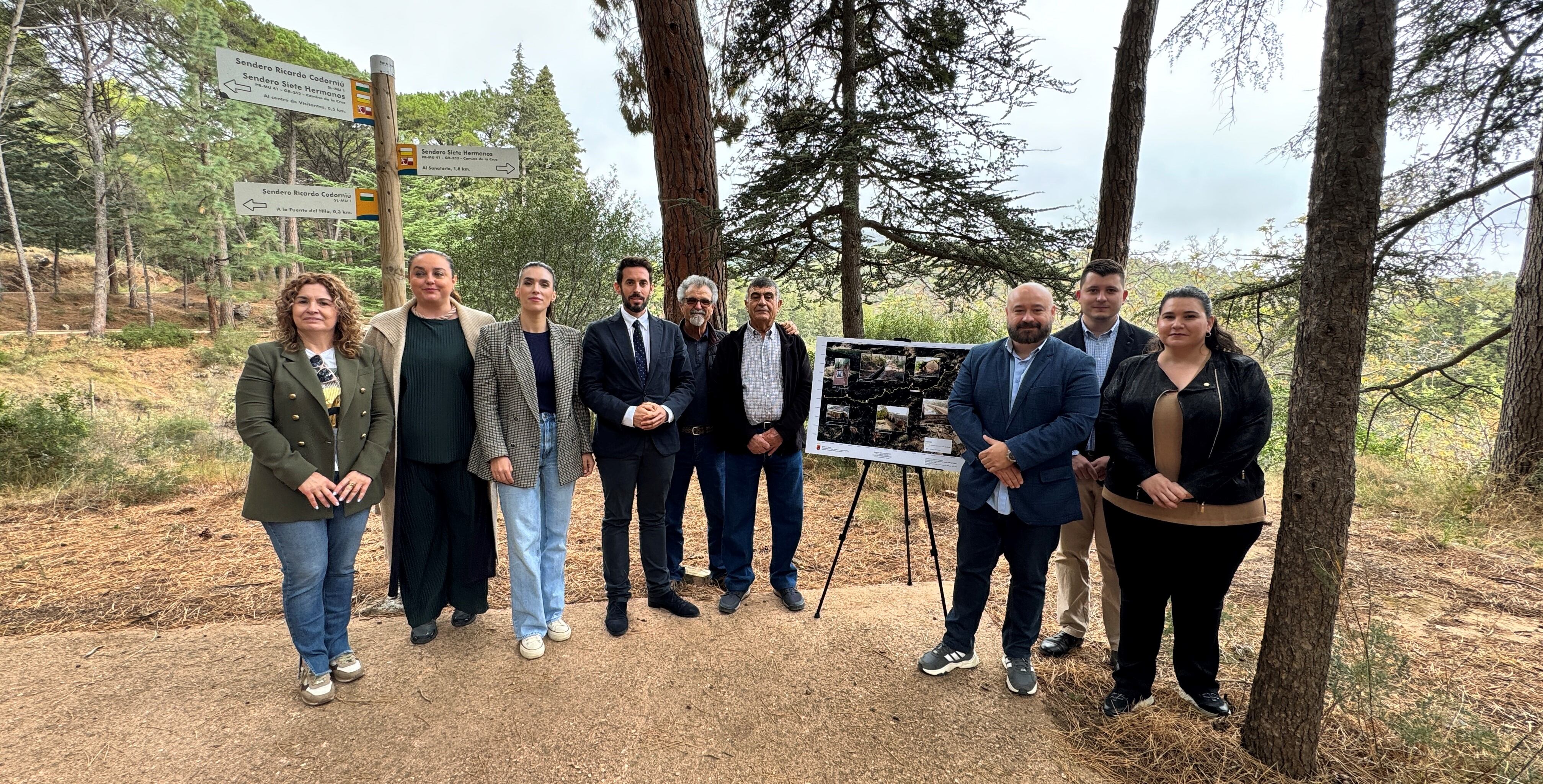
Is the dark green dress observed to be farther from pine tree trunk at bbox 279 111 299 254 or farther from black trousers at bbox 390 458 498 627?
pine tree trunk at bbox 279 111 299 254

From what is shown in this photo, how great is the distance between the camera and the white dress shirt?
3.27 meters

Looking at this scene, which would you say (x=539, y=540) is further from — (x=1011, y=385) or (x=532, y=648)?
(x=1011, y=385)

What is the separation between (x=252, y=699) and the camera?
2670mm

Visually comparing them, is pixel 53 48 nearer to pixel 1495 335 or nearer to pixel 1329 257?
pixel 1329 257

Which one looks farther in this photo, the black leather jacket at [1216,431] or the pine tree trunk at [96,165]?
the pine tree trunk at [96,165]

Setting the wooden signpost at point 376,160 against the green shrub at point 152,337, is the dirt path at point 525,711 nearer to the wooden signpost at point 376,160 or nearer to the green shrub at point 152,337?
the wooden signpost at point 376,160

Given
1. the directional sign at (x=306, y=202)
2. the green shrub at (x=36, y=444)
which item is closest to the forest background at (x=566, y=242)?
the green shrub at (x=36, y=444)

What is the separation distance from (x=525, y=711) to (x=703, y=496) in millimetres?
1651

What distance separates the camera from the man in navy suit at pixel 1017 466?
273 centimetres

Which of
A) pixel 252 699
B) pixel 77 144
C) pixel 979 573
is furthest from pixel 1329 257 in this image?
pixel 77 144

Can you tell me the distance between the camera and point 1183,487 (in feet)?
8.00

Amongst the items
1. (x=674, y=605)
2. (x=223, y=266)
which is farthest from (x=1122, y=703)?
(x=223, y=266)

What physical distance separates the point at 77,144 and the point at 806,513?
3215cm

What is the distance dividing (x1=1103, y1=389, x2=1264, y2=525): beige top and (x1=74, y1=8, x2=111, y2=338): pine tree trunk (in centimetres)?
2800
